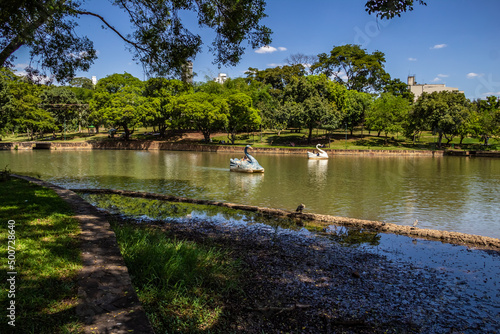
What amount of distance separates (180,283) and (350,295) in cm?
258

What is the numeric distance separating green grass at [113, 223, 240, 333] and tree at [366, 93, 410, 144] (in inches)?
2047

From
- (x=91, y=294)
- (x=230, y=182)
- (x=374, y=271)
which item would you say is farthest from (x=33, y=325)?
(x=230, y=182)

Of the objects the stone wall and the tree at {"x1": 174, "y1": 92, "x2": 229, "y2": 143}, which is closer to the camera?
the stone wall

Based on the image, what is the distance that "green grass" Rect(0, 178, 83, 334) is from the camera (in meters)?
3.33

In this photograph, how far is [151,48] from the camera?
12914mm

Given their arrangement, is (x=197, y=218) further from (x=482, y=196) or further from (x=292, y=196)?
(x=482, y=196)

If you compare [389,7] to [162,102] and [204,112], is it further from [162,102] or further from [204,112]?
[162,102]

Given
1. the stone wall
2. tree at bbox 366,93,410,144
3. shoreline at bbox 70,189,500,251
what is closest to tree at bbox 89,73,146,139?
the stone wall

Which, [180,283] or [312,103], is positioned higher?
[312,103]

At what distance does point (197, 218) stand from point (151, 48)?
692 centimetres

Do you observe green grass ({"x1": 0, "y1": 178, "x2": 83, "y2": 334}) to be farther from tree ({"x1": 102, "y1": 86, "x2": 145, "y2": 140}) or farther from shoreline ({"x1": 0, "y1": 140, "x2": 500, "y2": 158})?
tree ({"x1": 102, "y1": 86, "x2": 145, "y2": 140})

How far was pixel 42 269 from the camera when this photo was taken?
4.37 meters

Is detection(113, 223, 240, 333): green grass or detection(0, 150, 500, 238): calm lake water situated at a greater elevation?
detection(113, 223, 240, 333): green grass

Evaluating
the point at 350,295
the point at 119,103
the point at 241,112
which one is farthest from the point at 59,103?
the point at 350,295
